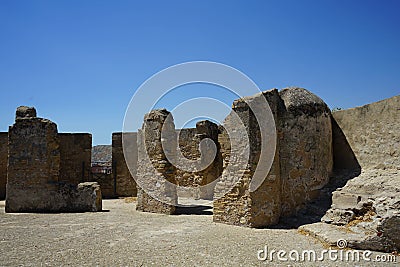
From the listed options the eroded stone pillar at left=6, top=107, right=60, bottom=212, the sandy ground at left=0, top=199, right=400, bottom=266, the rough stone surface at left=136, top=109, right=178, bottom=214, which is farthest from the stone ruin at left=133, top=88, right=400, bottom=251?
the eroded stone pillar at left=6, top=107, right=60, bottom=212

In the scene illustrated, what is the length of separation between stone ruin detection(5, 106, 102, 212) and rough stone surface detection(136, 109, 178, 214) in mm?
1637

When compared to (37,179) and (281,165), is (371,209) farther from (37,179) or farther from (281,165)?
(37,179)

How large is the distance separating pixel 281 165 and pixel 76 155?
10.5 meters

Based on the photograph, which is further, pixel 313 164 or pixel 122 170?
pixel 122 170

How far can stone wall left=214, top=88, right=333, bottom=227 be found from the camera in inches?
305

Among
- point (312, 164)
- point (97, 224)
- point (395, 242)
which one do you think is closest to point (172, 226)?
point (97, 224)

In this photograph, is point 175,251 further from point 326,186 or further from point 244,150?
point 326,186

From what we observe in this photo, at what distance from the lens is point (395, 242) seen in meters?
5.62

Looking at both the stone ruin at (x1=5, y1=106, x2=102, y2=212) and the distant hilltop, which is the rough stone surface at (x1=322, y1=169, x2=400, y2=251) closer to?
the stone ruin at (x1=5, y1=106, x2=102, y2=212)

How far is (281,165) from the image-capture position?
8.20 meters

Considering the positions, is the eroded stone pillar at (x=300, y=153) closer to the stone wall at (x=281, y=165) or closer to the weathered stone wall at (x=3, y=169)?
the stone wall at (x=281, y=165)

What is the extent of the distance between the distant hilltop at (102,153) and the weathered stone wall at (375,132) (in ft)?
64.5

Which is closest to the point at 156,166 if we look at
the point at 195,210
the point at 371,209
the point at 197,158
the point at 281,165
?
the point at 195,210

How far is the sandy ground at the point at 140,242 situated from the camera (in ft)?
16.7
